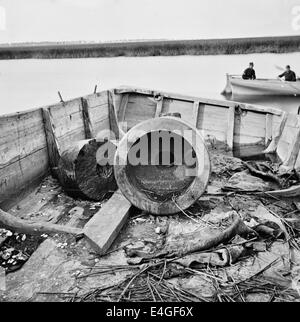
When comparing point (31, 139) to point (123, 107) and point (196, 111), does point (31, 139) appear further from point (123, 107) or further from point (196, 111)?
point (196, 111)

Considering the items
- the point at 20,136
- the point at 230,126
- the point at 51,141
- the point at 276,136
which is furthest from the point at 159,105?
the point at 20,136

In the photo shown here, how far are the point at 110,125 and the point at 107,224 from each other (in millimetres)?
4499

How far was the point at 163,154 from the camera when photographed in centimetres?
427

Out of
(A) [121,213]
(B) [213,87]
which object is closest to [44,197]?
(A) [121,213]

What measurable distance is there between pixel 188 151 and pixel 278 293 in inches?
83.6

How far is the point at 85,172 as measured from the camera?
448 centimetres

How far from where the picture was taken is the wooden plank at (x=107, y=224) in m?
3.28

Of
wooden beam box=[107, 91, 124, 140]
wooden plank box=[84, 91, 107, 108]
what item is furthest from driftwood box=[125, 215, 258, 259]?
wooden beam box=[107, 91, 124, 140]

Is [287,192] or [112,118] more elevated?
[112,118]

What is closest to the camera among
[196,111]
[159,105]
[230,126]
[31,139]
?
[31,139]

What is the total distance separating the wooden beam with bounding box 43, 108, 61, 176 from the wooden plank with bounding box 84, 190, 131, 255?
5.27 ft

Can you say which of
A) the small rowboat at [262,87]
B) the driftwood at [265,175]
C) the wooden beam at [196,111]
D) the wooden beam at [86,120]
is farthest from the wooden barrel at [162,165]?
the small rowboat at [262,87]

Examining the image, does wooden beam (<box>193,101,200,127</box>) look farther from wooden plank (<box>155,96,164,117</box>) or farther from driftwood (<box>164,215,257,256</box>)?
driftwood (<box>164,215,257,256</box>)

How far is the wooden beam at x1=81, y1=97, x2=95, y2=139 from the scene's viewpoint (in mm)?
6305
